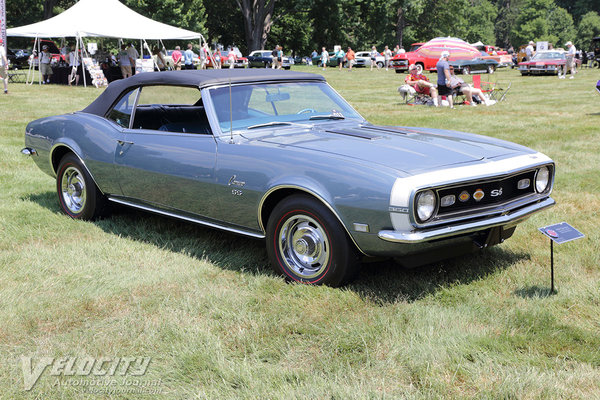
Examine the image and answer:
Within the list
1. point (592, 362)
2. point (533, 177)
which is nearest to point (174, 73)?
point (533, 177)

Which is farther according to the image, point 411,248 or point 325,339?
point 411,248

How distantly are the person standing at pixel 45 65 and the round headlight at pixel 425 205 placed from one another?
77.7 ft

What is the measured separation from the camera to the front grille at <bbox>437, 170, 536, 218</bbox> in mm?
3709

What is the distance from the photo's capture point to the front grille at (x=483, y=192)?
371cm

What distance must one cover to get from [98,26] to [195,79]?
19112mm

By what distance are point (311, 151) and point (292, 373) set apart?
5.06ft

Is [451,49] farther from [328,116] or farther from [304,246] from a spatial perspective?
[304,246]

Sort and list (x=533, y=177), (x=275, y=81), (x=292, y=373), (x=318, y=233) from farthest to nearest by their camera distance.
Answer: (x=275, y=81), (x=533, y=177), (x=318, y=233), (x=292, y=373)

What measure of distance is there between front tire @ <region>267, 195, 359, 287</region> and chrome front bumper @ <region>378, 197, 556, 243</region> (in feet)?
1.11

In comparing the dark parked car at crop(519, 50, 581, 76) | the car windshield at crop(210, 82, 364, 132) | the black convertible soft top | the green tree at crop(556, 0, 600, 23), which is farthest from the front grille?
the green tree at crop(556, 0, 600, 23)

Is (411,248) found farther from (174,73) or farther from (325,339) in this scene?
(174,73)

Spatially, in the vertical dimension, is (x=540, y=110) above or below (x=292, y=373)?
above

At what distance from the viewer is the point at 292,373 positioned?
9.61 feet

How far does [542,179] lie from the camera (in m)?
4.33
